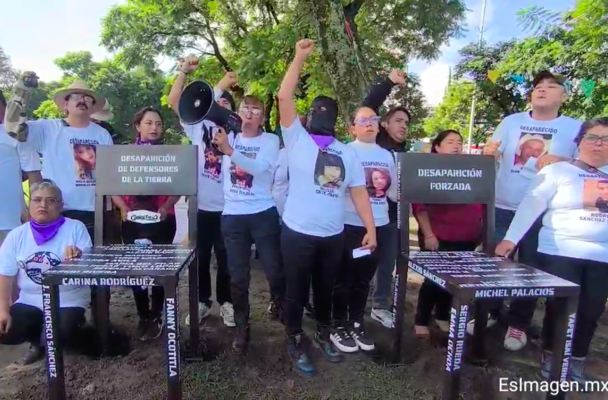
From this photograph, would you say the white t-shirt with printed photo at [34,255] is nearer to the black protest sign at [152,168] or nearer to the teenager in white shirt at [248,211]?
the black protest sign at [152,168]

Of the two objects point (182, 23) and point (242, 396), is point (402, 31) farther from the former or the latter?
point (242, 396)

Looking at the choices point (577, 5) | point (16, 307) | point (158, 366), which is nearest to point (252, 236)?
point (158, 366)

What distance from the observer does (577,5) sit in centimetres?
649

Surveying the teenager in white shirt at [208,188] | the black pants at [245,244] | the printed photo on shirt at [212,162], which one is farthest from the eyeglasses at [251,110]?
the black pants at [245,244]

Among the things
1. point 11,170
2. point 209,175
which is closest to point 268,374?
point 209,175

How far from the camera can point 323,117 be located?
286 centimetres

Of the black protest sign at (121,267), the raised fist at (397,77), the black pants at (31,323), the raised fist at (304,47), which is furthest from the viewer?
the raised fist at (397,77)

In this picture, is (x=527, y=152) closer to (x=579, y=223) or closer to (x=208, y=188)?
(x=579, y=223)

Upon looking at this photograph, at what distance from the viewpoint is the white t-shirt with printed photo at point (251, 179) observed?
3018 mm

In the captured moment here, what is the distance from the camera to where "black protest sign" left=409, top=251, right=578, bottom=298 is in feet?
7.36

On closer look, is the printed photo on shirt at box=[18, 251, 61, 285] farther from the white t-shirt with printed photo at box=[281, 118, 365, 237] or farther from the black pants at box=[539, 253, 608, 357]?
the black pants at box=[539, 253, 608, 357]

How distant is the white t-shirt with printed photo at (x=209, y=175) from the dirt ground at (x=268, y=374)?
0.97 meters

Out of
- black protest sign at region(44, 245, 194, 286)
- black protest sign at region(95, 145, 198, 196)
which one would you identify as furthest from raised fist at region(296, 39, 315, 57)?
black protest sign at region(44, 245, 194, 286)

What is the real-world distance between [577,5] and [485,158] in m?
5.03
